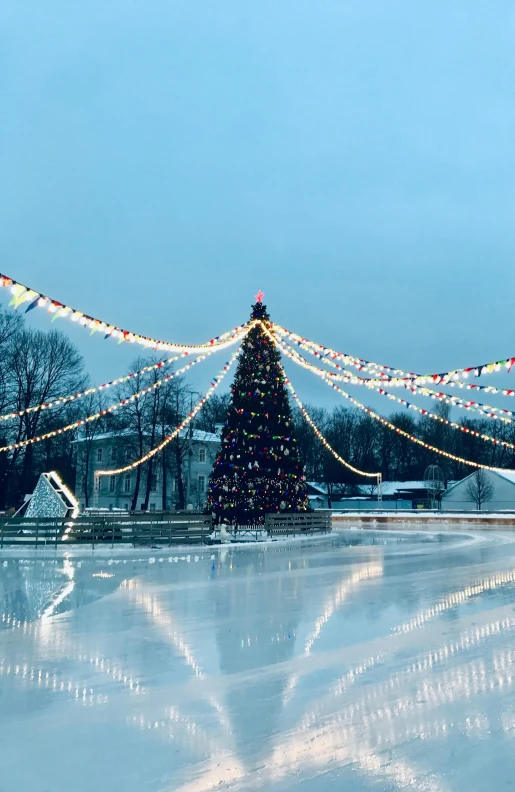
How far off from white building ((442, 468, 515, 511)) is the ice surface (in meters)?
54.6

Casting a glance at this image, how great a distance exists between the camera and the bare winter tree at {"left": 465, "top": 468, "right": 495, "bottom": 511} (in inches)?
2621

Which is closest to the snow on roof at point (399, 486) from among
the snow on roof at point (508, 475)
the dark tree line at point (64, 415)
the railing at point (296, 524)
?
the snow on roof at point (508, 475)

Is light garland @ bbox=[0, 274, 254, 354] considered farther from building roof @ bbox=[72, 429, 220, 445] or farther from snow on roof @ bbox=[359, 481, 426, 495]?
snow on roof @ bbox=[359, 481, 426, 495]

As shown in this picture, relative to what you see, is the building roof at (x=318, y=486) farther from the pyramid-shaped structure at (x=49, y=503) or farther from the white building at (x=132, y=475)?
the pyramid-shaped structure at (x=49, y=503)

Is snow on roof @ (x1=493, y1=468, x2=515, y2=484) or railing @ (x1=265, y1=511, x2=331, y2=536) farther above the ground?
snow on roof @ (x1=493, y1=468, x2=515, y2=484)

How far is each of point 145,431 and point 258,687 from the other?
46.0 m

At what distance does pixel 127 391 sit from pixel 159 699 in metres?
49.5

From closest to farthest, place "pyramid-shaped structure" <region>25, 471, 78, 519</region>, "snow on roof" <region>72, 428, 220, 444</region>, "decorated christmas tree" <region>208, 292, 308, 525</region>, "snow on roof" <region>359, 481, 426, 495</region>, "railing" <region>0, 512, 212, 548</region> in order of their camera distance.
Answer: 1. "railing" <region>0, 512, 212, 548</region>
2. "pyramid-shaped structure" <region>25, 471, 78, 519</region>
3. "decorated christmas tree" <region>208, 292, 308, 525</region>
4. "snow on roof" <region>72, 428, 220, 444</region>
5. "snow on roof" <region>359, 481, 426, 495</region>

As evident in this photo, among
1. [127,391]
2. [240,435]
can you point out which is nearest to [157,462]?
[127,391]

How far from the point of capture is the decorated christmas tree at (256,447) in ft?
95.9

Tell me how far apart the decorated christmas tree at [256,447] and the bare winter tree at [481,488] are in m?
41.2

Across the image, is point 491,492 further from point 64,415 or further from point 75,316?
point 75,316

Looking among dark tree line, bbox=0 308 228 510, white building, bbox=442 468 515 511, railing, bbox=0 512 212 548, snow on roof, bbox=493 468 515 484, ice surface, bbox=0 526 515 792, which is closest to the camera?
ice surface, bbox=0 526 515 792

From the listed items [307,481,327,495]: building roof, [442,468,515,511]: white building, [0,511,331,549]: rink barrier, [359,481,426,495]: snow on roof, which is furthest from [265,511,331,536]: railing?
[359,481,426,495]: snow on roof
